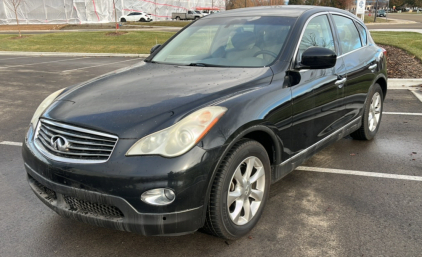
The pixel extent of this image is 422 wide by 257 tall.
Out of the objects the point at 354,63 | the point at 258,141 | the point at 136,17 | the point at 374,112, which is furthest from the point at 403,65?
the point at 136,17

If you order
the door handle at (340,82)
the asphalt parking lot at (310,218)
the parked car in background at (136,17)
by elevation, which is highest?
the parked car in background at (136,17)

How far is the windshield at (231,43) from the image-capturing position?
368cm

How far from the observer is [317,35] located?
13.3 feet

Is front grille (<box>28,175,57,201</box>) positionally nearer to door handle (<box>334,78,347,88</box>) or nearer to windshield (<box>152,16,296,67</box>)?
windshield (<box>152,16,296,67</box>)

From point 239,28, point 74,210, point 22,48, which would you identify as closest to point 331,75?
point 239,28

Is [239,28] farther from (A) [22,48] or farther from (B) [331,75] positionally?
(A) [22,48]

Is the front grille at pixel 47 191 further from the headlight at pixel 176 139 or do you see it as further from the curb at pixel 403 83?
the curb at pixel 403 83

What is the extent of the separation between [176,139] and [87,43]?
22218mm

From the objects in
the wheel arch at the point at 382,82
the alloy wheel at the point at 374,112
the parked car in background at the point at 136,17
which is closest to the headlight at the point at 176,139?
the alloy wheel at the point at 374,112

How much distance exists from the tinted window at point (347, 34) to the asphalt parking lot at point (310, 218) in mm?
1359

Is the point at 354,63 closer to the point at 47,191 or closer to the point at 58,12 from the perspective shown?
the point at 47,191

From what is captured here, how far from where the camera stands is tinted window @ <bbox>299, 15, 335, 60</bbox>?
3803 mm

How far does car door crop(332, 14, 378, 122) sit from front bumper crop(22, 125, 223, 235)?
2521 mm

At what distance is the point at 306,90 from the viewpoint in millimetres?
3549
